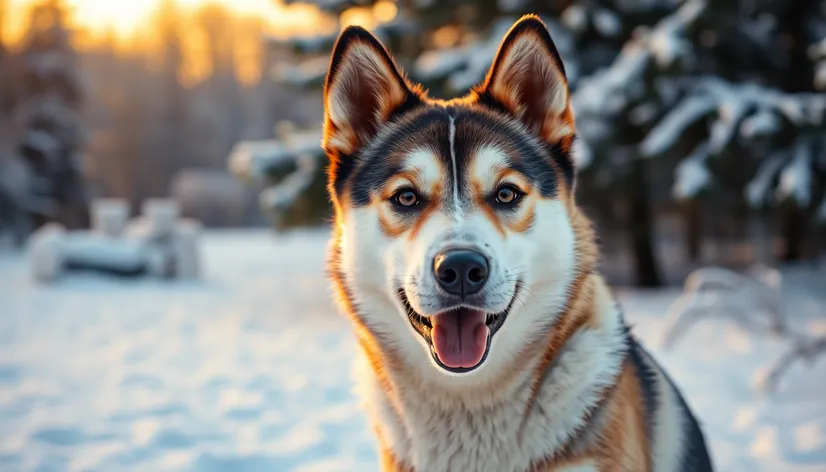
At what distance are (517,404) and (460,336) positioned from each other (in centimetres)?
29

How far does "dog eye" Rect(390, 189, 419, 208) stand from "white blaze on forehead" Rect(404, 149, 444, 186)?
6 cm

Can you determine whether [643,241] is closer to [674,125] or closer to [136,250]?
[674,125]

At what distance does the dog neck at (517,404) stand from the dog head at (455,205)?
0.19 feet

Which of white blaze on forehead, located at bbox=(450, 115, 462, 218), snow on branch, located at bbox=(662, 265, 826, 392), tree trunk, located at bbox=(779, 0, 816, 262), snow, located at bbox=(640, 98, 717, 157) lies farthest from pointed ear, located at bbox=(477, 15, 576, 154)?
tree trunk, located at bbox=(779, 0, 816, 262)

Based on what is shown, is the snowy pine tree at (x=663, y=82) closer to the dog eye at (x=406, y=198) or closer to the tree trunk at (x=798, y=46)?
the tree trunk at (x=798, y=46)

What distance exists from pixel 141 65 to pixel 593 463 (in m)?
36.7

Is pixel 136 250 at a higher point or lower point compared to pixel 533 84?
higher

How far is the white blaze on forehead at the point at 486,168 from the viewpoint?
6.21 ft

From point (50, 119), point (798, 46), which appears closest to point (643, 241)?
point (798, 46)

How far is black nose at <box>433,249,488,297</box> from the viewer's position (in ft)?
5.30

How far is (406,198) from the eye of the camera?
6.36ft

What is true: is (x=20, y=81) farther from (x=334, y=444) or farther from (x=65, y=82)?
(x=334, y=444)

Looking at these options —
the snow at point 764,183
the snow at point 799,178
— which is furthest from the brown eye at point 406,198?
the snow at point 764,183

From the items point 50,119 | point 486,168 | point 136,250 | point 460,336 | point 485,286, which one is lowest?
point 460,336
